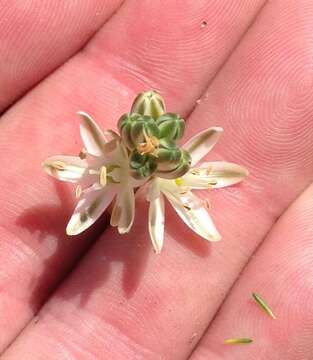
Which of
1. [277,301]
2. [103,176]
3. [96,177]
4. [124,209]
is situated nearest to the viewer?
[103,176]

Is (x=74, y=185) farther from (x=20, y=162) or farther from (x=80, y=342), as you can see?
(x=80, y=342)

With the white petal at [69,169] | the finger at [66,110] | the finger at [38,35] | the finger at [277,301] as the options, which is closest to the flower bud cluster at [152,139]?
the white petal at [69,169]

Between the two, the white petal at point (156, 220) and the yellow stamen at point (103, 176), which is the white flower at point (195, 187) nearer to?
the white petal at point (156, 220)

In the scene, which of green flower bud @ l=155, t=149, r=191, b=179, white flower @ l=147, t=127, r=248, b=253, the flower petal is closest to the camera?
green flower bud @ l=155, t=149, r=191, b=179

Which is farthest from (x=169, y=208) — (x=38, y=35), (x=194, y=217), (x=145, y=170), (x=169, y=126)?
(x=38, y=35)

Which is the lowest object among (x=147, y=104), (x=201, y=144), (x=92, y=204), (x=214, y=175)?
(x=92, y=204)

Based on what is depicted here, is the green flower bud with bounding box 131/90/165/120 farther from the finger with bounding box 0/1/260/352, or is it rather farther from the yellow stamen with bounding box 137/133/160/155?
the finger with bounding box 0/1/260/352

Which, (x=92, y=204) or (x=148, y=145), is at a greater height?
(x=148, y=145)

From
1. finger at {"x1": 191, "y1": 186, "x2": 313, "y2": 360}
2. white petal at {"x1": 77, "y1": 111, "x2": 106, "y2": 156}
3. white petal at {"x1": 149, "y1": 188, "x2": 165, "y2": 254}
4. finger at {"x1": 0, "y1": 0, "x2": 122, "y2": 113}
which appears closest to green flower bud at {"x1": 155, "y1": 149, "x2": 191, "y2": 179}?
white petal at {"x1": 149, "y1": 188, "x2": 165, "y2": 254}

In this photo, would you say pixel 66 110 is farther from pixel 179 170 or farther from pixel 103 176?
pixel 179 170
